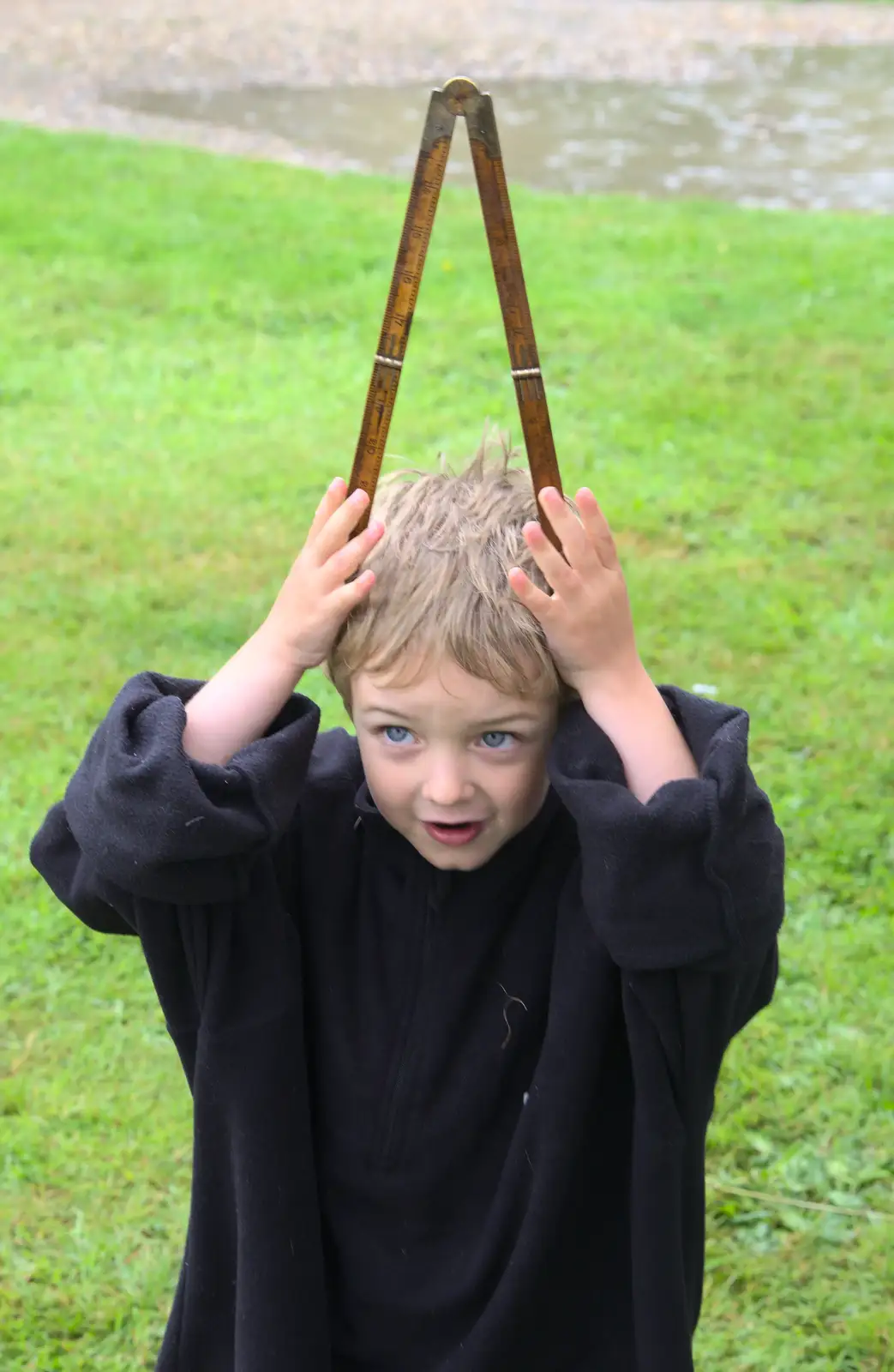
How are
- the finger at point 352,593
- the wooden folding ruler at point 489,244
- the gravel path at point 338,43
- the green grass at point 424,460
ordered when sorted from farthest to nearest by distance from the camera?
the gravel path at point 338,43 < the green grass at point 424,460 < the finger at point 352,593 < the wooden folding ruler at point 489,244

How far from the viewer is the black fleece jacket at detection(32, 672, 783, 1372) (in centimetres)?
173

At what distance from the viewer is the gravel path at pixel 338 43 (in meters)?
12.4

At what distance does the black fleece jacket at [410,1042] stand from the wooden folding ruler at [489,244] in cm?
36

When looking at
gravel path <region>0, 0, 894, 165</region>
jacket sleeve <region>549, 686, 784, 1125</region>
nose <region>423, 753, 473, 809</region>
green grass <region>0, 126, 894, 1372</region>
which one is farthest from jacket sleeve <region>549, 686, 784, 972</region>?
gravel path <region>0, 0, 894, 165</region>

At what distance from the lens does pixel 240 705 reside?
1.80 m

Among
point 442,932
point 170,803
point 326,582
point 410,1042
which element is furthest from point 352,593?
point 410,1042

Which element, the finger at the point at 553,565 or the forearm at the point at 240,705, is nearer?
the finger at the point at 553,565

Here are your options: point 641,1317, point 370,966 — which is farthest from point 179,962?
point 641,1317

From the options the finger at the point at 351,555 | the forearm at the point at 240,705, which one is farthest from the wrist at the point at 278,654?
the finger at the point at 351,555

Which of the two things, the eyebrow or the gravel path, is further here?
the gravel path

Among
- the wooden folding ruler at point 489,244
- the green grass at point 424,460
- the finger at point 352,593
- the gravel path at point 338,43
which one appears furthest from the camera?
the gravel path at point 338,43

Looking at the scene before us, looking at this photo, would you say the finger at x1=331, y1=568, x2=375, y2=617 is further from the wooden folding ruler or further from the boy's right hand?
the wooden folding ruler

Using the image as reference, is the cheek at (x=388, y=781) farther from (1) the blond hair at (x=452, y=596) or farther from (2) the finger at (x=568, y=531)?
(2) the finger at (x=568, y=531)

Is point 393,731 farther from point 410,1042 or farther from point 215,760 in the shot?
point 410,1042
